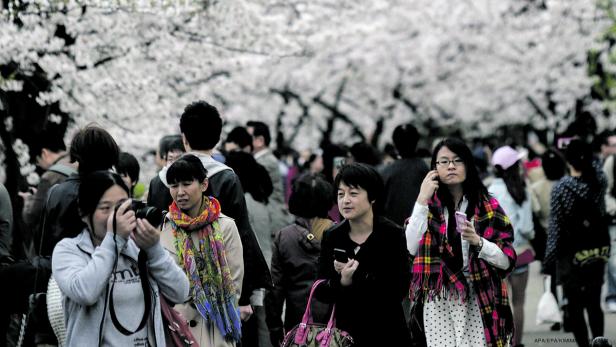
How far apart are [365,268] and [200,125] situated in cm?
138

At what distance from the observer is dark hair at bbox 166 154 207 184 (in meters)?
5.61

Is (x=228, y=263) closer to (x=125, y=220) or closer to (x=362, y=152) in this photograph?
(x=125, y=220)

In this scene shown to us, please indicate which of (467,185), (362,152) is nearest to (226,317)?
(467,185)

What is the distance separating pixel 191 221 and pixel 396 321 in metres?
→ 1.22

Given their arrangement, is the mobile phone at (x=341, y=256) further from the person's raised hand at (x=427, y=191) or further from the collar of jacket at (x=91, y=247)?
the collar of jacket at (x=91, y=247)

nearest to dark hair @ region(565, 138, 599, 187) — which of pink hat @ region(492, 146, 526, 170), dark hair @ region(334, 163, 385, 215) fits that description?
pink hat @ region(492, 146, 526, 170)

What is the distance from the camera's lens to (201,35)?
13.2m

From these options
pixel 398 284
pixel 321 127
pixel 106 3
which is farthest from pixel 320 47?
pixel 398 284

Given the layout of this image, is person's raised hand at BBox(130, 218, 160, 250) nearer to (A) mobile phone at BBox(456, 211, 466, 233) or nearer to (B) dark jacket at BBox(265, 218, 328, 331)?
(A) mobile phone at BBox(456, 211, 466, 233)

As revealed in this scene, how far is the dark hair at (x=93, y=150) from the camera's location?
5.70 meters

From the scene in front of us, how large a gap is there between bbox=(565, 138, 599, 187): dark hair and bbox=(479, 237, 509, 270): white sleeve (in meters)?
3.22

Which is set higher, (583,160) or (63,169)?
(583,160)

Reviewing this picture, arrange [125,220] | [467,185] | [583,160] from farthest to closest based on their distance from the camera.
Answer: [583,160]
[467,185]
[125,220]

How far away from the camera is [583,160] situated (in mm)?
9047
